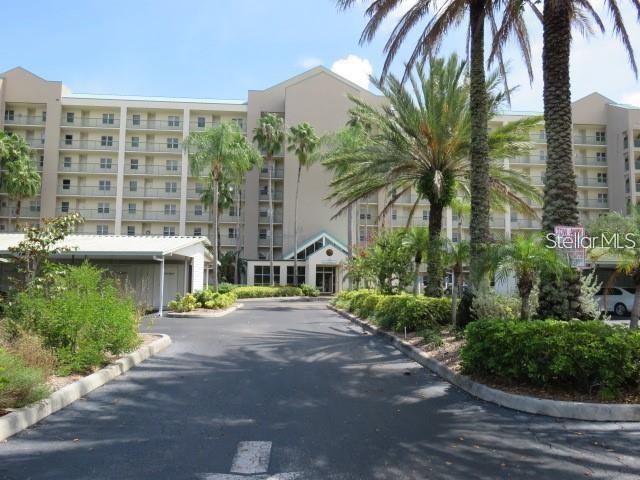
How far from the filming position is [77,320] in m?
8.69

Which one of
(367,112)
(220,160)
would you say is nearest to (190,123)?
(220,160)

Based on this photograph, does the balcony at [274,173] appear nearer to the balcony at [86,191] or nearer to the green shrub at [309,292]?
the balcony at [86,191]

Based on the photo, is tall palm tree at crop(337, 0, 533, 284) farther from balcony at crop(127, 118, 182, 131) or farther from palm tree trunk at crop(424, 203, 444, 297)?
balcony at crop(127, 118, 182, 131)

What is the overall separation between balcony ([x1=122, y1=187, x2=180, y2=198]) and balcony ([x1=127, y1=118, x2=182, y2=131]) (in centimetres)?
652

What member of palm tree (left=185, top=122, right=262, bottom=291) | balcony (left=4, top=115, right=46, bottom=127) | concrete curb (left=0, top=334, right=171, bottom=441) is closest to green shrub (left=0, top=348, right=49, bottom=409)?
concrete curb (left=0, top=334, right=171, bottom=441)

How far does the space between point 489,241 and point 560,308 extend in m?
3.43

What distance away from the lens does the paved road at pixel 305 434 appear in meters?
4.78

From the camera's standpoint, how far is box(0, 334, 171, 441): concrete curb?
5.77 metres

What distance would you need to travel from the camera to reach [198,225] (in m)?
56.9

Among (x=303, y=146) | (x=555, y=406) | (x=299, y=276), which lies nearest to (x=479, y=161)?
(x=555, y=406)

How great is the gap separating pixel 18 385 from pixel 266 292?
36.6m

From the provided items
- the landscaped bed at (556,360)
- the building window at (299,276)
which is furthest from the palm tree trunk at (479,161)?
the building window at (299,276)

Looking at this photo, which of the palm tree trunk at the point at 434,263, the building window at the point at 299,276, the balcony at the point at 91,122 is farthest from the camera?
the balcony at the point at 91,122

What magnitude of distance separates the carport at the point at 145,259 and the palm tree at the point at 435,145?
1070 centimetres
